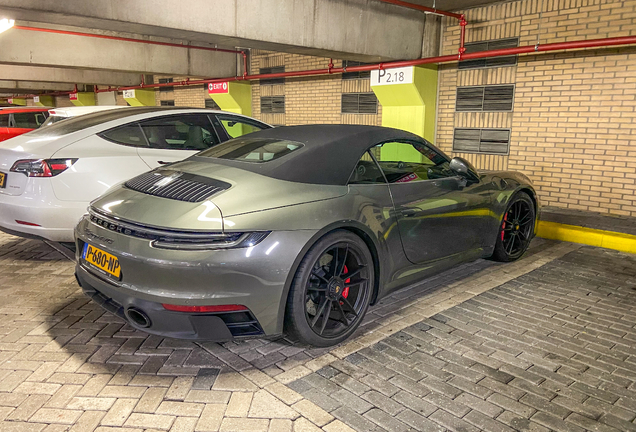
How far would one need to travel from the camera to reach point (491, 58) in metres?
7.63

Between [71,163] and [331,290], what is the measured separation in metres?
2.80

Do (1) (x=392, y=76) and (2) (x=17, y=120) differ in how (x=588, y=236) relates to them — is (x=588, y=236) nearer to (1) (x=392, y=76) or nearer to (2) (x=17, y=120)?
(1) (x=392, y=76)

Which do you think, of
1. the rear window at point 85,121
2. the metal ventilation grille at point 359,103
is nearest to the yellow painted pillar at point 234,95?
the metal ventilation grille at point 359,103

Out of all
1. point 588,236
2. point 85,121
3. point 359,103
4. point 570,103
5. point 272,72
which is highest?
point 272,72

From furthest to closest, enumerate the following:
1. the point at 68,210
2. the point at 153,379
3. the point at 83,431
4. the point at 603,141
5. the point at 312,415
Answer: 1. the point at 603,141
2. the point at 68,210
3. the point at 153,379
4. the point at 312,415
5. the point at 83,431

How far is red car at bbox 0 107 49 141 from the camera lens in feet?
35.0

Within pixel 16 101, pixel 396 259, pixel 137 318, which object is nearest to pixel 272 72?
pixel 396 259

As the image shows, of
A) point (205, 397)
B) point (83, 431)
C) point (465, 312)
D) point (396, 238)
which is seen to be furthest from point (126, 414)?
point (465, 312)

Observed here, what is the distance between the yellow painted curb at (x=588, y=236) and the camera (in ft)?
17.7

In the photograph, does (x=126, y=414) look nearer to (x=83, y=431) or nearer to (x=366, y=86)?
(x=83, y=431)

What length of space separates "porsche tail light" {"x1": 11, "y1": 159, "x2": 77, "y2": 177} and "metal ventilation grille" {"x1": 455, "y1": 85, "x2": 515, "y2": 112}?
6432 mm

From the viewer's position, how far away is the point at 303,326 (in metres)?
2.75

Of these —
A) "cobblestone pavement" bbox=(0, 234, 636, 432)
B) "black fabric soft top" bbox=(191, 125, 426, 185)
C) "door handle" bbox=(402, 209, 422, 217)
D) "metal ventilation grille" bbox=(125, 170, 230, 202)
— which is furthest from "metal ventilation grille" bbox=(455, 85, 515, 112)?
"metal ventilation grille" bbox=(125, 170, 230, 202)

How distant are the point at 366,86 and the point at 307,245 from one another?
7.92 metres
